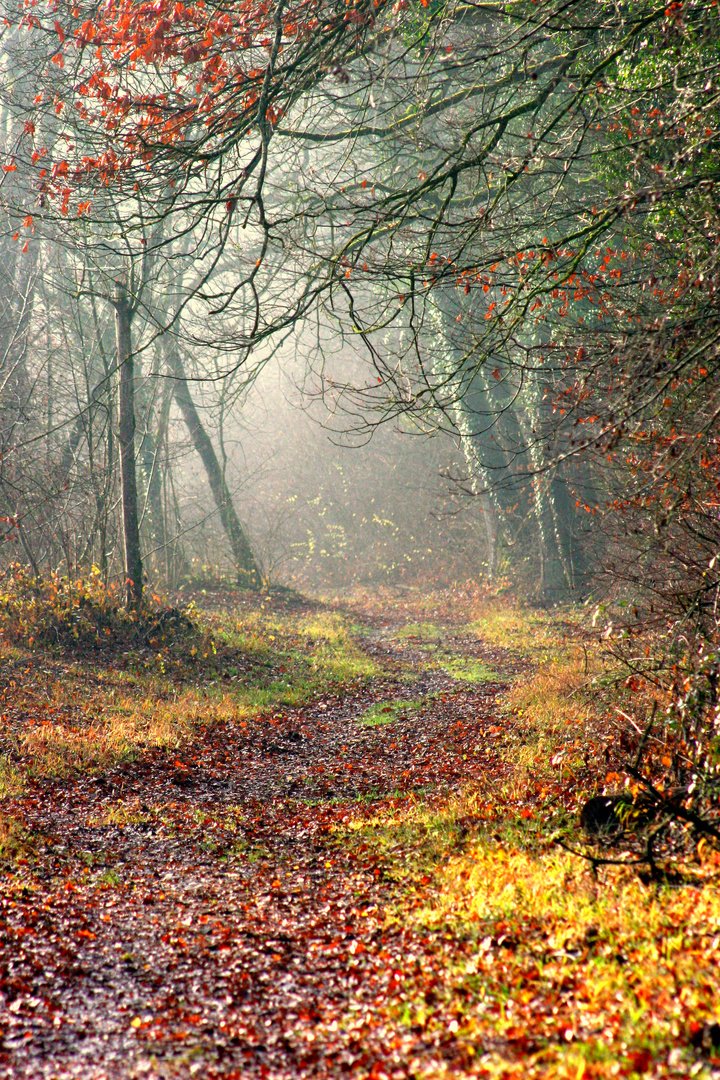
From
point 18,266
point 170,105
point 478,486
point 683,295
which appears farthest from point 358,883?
point 18,266

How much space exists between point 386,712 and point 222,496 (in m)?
12.0

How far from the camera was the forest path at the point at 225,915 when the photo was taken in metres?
3.27

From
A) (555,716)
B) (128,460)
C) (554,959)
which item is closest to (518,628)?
(555,716)

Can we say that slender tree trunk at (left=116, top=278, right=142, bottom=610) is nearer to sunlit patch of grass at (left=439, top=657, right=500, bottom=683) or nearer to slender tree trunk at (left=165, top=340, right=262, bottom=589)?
sunlit patch of grass at (left=439, top=657, right=500, bottom=683)

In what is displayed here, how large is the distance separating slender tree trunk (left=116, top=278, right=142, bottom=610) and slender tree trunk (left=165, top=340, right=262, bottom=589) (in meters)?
6.74

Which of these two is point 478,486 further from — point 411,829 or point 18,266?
point 411,829

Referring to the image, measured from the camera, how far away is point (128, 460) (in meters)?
12.4

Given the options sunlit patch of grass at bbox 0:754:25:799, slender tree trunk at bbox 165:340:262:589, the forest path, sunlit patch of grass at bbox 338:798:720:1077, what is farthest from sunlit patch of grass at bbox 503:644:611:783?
slender tree trunk at bbox 165:340:262:589

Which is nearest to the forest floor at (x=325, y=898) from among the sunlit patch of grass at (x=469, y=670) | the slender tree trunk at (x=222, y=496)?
the sunlit patch of grass at (x=469, y=670)

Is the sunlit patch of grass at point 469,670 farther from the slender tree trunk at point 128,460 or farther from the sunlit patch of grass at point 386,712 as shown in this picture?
the slender tree trunk at point 128,460

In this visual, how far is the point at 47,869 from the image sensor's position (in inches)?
206

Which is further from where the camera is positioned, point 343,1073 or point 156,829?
A: point 156,829

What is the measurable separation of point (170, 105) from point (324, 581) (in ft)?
65.8

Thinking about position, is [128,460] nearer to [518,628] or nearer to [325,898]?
[518,628]
